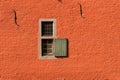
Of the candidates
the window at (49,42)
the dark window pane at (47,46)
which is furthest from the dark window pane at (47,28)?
the dark window pane at (47,46)

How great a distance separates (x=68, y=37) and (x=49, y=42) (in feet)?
2.66

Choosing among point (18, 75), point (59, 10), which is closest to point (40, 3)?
point (59, 10)

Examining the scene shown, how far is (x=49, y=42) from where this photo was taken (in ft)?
44.9

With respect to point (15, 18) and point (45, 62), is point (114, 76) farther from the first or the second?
point (15, 18)

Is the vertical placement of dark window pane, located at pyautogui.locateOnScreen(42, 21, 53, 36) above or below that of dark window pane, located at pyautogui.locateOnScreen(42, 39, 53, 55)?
above

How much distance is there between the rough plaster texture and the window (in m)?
0.20

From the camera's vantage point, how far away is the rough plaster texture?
44.1ft

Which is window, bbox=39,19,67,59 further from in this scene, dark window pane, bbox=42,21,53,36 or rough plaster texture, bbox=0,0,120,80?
rough plaster texture, bbox=0,0,120,80

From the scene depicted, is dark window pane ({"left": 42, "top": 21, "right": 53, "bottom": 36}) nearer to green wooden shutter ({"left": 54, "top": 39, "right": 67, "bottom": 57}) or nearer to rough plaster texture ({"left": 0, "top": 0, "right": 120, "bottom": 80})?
rough plaster texture ({"left": 0, "top": 0, "right": 120, "bottom": 80})

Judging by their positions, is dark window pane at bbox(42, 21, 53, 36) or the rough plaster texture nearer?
the rough plaster texture

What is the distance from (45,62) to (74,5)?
255 cm

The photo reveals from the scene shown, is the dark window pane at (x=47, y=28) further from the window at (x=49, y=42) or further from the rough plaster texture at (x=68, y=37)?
the rough plaster texture at (x=68, y=37)

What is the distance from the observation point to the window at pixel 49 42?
44.2ft

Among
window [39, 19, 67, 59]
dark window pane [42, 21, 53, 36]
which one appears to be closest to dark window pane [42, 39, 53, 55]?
window [39, 19, 67, 59]
